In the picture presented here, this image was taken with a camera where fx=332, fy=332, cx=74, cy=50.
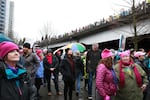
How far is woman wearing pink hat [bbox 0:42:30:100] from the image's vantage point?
4188mm

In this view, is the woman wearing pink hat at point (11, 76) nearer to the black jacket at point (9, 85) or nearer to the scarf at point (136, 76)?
the black jacket at point (9, 85)

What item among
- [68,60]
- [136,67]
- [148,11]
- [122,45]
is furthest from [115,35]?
[136,67]

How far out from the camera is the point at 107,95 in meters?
6.72

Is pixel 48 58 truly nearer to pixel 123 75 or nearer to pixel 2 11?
pixel 123 75

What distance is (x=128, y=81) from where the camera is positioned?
6.77 metres

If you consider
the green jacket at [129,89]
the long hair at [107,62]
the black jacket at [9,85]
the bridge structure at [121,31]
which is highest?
the bridge structure at [121,31]

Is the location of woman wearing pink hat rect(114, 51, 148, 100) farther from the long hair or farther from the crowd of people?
the long hair

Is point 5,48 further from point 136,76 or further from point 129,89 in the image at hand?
point 136,76

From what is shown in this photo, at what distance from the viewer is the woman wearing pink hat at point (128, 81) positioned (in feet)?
22.2

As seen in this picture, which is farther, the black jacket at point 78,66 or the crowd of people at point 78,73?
the black jacket at point 78,66

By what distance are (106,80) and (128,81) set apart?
17.6 inches

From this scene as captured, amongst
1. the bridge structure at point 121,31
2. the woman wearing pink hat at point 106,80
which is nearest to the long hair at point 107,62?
the woman wearing pink hat at point 106,80

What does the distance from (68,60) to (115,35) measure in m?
25.4

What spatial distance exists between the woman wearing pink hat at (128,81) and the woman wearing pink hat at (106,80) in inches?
5.6
